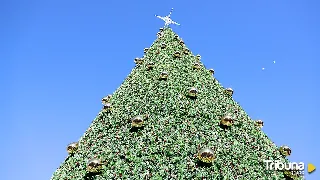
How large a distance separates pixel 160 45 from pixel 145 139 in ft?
17.3

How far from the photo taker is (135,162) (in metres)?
6.95

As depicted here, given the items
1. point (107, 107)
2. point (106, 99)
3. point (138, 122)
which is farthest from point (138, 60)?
point (138, 122)

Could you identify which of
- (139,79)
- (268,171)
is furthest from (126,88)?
(268,171)

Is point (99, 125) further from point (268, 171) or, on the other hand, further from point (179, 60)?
point (268, 171)

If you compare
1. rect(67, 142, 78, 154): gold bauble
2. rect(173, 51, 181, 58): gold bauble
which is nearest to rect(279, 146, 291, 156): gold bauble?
rect(173, 51, 181, 58): gold bauble

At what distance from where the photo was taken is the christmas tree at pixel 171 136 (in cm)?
683

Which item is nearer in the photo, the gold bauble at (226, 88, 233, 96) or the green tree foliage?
the green tree foliage

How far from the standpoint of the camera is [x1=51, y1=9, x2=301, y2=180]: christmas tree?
22.4ft

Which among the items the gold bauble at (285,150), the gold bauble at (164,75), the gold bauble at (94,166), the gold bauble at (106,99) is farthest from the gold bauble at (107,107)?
the gold bauble at (285,150)

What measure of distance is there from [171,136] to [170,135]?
50 mm

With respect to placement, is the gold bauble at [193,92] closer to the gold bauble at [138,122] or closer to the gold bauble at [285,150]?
the gold bauble at [138,122]

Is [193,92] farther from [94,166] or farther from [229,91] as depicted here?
[94,166]

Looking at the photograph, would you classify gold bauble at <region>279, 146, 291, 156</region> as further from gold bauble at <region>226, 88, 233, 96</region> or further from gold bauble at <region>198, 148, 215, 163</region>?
gold bauble at <region>198, 148, 215, 163</region>

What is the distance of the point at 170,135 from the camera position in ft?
24.4
